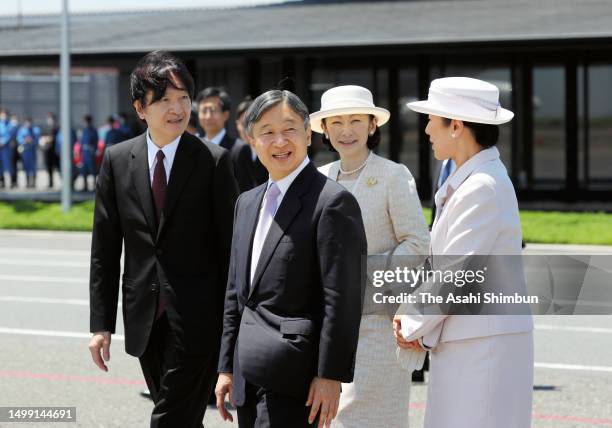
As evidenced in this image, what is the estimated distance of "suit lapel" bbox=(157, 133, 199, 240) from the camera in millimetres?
4859

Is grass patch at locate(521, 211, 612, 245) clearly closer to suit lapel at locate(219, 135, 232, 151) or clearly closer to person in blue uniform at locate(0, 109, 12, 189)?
suit lapel at locate(219, 135, 232, 151)

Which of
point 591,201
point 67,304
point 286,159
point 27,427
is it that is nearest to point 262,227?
point 286,159

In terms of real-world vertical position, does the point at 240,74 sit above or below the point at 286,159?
above

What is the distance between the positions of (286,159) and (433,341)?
87 centimetres

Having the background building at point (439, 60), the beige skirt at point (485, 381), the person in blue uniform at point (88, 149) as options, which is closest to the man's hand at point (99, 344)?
the beige skirt at point (485, 381)

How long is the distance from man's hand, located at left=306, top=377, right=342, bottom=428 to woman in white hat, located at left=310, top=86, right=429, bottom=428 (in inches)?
40.8

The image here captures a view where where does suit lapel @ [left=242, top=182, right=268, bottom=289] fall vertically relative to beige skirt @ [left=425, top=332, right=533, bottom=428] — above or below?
above

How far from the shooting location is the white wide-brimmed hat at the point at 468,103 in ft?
13.0

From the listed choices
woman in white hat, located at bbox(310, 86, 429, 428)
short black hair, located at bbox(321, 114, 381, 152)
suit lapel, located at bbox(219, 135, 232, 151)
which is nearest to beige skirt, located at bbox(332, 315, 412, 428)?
woman in white hat, located at bbox(310, 86, 429, 428)

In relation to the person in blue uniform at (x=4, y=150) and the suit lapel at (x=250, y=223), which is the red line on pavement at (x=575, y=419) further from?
the person in blue uniform at (x=4, y=150)

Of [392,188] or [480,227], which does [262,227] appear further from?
[392,188]

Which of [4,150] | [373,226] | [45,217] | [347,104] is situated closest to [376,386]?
[373,226]

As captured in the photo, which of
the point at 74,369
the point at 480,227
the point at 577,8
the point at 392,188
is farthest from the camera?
the point at 577,8

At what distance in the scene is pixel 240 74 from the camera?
93.8ft
